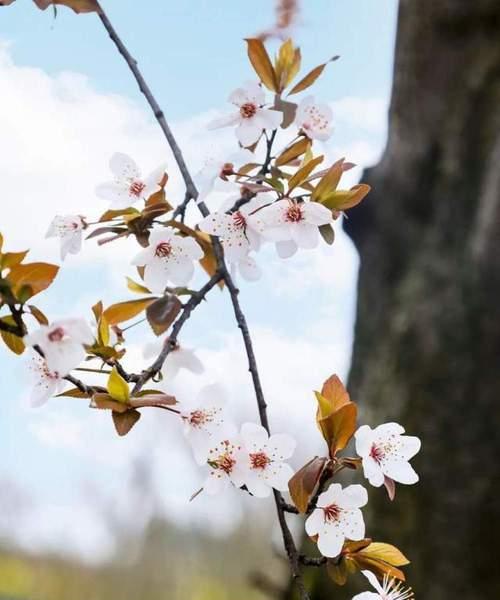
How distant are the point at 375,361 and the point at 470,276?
282mm

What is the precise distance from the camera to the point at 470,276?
175 centimetres

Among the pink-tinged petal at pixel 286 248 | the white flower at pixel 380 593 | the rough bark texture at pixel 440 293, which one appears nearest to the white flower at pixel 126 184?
the pink-tinged petal at pixel 286 248

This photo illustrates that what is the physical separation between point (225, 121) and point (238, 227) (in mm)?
112

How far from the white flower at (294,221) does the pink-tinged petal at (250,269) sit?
0.16ft

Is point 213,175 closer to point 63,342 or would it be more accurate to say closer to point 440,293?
point 63,342

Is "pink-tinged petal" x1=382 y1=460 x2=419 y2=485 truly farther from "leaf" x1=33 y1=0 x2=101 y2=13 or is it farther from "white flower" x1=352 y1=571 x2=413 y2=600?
"leaf" x1=33 y1=0 x2=101 y2=13

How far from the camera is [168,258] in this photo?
584mm

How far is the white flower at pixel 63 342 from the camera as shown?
0.45 m

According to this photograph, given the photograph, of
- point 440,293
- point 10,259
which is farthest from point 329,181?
point 440,293

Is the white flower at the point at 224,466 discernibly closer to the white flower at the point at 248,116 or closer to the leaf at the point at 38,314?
the leaf at the point at 38,314

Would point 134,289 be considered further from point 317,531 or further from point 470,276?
point 470,276

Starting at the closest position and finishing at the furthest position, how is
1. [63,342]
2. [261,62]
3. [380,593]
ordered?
[63,342]
[380,593]
[261,62]

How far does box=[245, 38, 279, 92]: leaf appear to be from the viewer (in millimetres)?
660

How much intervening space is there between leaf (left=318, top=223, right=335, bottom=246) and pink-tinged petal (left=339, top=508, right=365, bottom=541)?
19 centimetres
